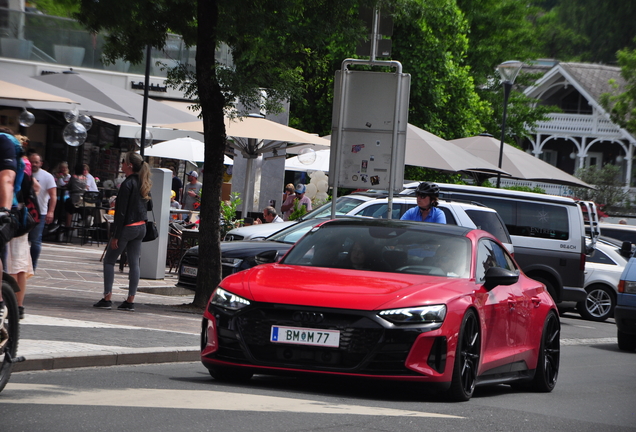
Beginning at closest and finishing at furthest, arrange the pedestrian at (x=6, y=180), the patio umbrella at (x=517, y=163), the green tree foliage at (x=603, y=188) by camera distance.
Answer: the pedestrian at (x=6, y=180) → the patio umbrella at (x=517, y=163) → the green tree foliage at (x=603, y=188)

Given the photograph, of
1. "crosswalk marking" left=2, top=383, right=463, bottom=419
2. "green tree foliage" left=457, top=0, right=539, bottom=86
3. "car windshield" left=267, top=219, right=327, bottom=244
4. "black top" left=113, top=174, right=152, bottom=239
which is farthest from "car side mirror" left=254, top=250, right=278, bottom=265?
"green tree foliage" left=457, top=0, right=539, bottom=86

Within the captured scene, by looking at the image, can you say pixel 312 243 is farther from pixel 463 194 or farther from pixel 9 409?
pixel 463 194

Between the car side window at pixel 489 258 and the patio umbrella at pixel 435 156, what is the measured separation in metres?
12.6

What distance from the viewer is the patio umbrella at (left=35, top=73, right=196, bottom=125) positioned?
21.1 metres

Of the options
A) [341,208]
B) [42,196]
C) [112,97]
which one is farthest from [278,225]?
[112,97]

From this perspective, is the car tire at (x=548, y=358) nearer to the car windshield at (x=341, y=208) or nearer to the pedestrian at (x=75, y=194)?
the car windshield at (x=341, y=208)

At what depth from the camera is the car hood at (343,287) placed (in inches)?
279

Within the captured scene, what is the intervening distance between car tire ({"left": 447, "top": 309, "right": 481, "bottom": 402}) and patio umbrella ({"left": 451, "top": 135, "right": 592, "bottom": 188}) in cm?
1839

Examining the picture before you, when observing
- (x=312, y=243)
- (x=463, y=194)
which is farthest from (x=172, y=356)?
(x=463, y=194)

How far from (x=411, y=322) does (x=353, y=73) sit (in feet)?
24.5

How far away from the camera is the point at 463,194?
19047 millimetres

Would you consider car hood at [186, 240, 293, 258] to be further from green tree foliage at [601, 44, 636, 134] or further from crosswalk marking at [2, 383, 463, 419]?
green tree foliage at [601, 44, 636, 134]

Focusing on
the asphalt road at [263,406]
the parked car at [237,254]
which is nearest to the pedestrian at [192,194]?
the parked car at [237,254]

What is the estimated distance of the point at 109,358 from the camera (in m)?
8.60
